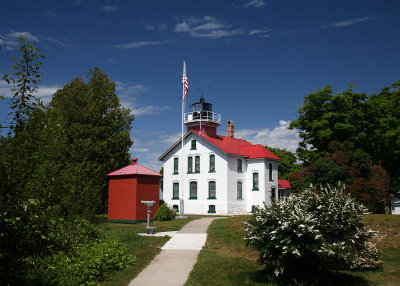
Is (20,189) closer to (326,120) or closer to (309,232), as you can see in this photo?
(309,232)

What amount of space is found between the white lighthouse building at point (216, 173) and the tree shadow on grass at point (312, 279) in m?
26.8

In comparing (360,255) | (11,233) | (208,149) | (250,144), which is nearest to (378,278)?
(360,255)

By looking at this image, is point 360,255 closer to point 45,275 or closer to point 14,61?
point 45,275

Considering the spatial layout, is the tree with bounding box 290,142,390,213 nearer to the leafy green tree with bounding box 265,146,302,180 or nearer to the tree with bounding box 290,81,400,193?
the tree with bounding box 290,81,400,193

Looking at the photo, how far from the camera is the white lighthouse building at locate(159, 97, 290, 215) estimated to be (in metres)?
37.5

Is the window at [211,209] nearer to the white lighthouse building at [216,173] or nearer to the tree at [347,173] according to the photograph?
the white lighthouse building at [216,173]

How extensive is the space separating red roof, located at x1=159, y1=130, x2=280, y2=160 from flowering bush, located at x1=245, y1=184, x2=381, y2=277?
27.7 meters

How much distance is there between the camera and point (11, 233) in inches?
244

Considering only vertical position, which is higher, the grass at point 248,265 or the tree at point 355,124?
the tree at point 355,124

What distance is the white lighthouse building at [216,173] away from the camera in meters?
37.5

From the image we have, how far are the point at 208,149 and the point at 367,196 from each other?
1742cm

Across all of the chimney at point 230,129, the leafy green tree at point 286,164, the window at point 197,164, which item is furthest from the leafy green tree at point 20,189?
the leafy green tree at point 286,164

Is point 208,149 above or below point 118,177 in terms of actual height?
above

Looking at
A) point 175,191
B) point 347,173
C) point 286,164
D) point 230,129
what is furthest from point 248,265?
point 286,164
